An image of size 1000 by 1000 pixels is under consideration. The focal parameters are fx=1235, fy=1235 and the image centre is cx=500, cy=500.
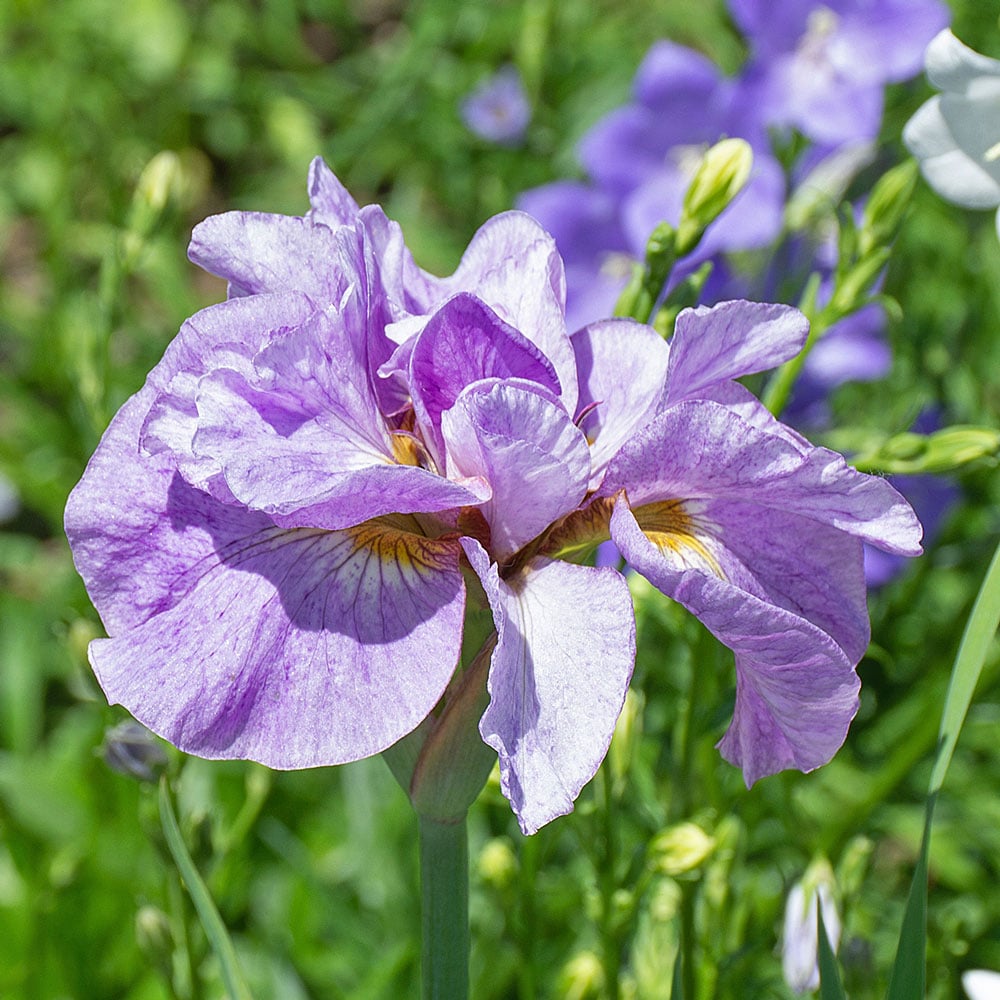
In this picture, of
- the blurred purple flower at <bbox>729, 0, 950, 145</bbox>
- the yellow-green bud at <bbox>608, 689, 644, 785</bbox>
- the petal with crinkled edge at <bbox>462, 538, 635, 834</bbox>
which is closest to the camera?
the petal with crinkled edge at <bbox>462, 538, 635, 834</bbox>

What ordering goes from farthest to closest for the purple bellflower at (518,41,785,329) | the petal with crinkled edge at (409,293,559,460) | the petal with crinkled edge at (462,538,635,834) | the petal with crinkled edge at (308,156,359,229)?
the purple bellflower at (518,41,785,329)
the petal with crinkled edge at (308,156,359,229)
the petal with crinkled edge at (409,293,559,460)
the petal with crinkled edge at (462,538,635,834)

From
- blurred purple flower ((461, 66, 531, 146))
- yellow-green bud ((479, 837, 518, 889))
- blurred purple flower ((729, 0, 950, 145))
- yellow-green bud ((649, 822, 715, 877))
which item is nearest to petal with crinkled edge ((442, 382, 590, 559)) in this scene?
yellow-green bud ((649, 822, 715, 877))

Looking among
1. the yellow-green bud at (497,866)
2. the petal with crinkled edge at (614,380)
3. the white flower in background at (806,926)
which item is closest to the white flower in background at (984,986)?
the white flower in background at (806,926)

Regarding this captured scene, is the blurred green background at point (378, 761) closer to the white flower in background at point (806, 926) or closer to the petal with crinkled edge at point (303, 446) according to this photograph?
the white flower in background at point (806, 926)

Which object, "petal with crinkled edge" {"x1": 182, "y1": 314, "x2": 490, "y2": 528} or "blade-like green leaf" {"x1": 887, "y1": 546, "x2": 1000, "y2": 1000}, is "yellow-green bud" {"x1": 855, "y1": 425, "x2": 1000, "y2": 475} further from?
"petal with crinkled edge" {"x1": 182, "y1": 314, "x2": 490, "y2": 528}

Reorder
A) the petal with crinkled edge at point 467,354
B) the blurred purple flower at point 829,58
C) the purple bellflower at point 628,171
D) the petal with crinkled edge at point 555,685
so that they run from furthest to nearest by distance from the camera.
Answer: the purple bellflower at point 628,171 → the blurred purple flower at point 829,58 → the petal with crinkled edge at point 467,354 → the petal with crinkled edge at point 555,685

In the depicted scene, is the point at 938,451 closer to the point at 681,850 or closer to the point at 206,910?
the point at 681,850

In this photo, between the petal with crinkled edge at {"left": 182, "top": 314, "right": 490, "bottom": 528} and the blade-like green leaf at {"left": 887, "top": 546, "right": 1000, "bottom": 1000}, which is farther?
the blade-like green leaf at {"left": 887, "top": 546, "right": 1000, "bottom": 1000}

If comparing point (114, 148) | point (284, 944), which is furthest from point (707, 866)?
point (114, 148)

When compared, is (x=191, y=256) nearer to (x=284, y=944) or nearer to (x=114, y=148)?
(x=284, y=944)
